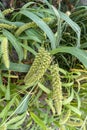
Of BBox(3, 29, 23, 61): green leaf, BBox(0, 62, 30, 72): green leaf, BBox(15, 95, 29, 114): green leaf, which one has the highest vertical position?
BBox(3, 29, 23, 61): green leaf

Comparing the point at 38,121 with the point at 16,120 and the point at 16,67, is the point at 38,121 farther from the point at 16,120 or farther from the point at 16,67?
the point at 16,67

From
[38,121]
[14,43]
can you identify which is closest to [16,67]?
[14,43]

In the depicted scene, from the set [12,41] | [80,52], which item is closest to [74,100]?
[80,52]

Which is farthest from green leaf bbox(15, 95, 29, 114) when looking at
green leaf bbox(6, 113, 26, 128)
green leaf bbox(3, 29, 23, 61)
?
green leaf bbox(3, 29, 23, 61)

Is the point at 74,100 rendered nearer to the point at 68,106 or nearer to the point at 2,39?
the point at 68,106

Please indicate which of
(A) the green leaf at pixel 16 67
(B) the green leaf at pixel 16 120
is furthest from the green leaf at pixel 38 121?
(A) the green leaf at pixel 16 67

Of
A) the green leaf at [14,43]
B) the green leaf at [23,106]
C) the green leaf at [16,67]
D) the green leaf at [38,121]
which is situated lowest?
the green leaf at [38,121]

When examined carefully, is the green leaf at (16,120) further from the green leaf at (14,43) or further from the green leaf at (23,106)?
the green leaf at (14,43)

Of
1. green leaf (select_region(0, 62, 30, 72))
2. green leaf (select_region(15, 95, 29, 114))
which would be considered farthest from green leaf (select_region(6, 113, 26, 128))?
green leaf (select_region(0, 62, 30, 72))

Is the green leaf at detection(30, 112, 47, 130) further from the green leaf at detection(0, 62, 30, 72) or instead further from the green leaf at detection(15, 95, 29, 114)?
the green leaf at detection(0, 62, 30, 72)

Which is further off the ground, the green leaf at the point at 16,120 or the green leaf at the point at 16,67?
the green leaf at the point at 16,67

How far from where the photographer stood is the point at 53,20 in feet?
3.46

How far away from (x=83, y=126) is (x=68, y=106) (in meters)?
0.11

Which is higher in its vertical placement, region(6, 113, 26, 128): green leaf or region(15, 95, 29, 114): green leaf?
region(15, 95, 29, 114): green leaf
